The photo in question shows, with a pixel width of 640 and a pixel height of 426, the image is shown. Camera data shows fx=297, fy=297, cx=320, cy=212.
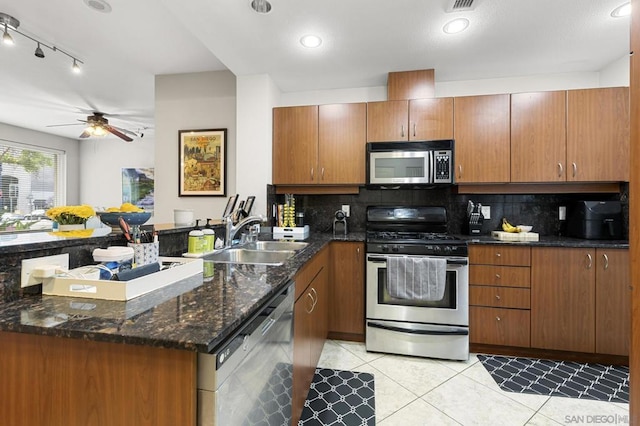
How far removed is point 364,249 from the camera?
2.57m

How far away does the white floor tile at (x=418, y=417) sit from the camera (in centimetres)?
165

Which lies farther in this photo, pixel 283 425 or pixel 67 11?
pixel 67 11

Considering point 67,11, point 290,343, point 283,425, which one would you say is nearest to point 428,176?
point 290,343

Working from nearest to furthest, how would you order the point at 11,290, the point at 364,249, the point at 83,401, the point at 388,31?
1. the point at 83,401
2. the point at 11,290
3. the point at 388,31
4. the point at 364,249

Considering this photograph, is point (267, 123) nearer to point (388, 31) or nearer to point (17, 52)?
point (388, 31)

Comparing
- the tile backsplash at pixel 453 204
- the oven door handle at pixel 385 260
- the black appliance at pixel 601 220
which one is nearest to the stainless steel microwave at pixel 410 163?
the tile backsplash at pixel 453 204

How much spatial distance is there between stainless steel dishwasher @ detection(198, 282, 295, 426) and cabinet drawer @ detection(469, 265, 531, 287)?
1713mm

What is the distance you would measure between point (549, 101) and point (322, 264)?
2.35 meters

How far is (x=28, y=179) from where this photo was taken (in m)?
5.70

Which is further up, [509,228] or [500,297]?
[509,228]

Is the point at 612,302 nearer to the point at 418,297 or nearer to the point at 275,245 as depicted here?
the point at 418,297

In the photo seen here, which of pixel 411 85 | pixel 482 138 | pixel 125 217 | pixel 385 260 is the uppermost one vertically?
pixel 411 85

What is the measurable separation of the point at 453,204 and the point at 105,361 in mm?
2958

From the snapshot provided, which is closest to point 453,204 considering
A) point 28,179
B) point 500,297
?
point 500,297
